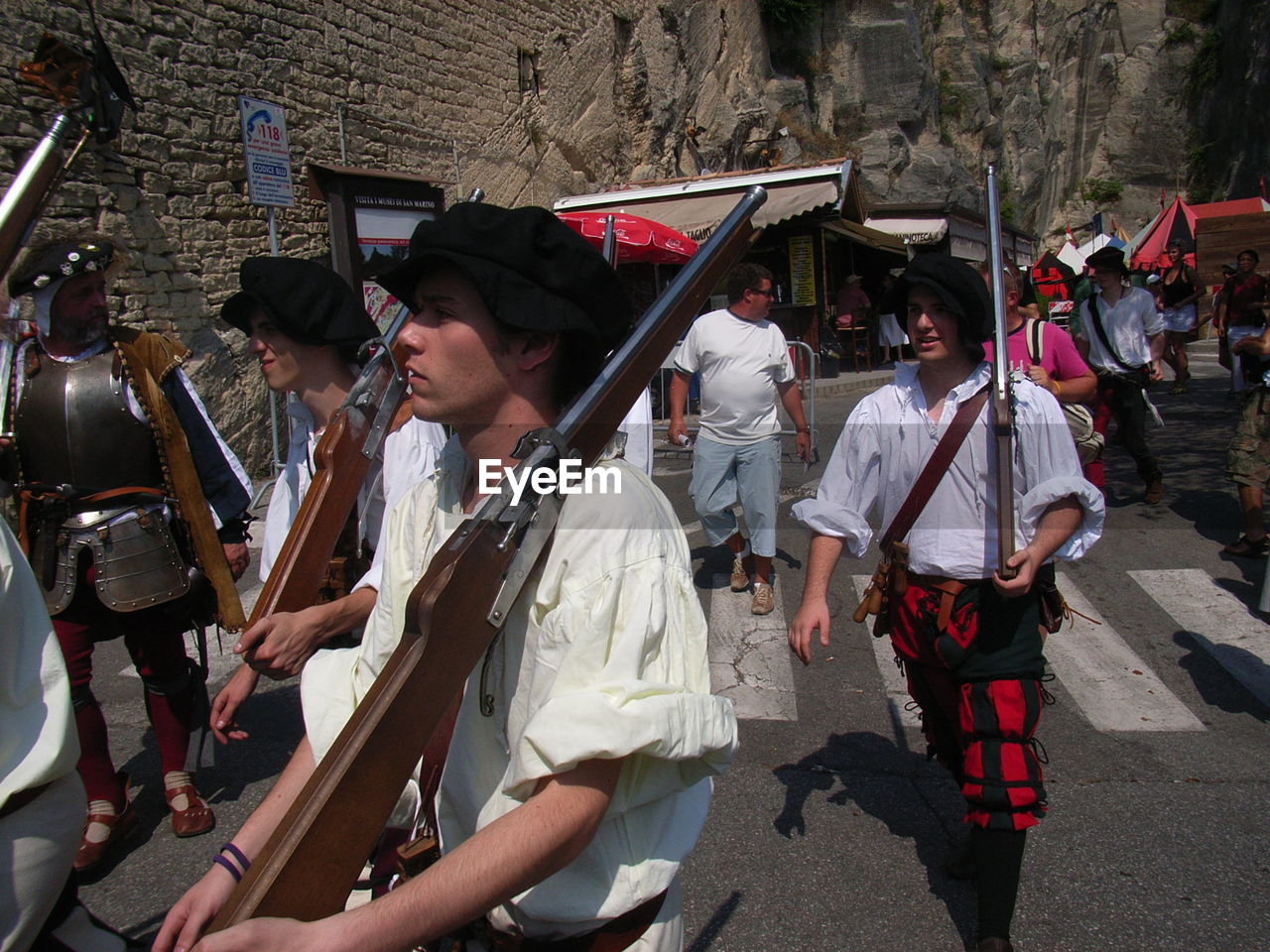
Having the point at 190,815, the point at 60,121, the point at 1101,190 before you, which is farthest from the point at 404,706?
the point at 1101,190

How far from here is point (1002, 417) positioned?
8.02 ft

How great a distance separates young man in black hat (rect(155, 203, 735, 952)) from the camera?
43.7 inches

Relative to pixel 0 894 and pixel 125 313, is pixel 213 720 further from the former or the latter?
pixel 125 313

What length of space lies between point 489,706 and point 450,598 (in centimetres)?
29

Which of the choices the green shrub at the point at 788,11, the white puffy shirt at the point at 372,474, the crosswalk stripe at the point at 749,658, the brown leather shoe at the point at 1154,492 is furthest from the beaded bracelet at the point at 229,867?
the green shrub at the point at 788,11

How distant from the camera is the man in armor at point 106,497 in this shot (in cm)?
318

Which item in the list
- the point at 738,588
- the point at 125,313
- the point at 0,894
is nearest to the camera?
the point at 0,894

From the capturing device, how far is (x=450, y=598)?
1.08 meters

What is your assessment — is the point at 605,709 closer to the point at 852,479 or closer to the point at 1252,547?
the point at 852,479

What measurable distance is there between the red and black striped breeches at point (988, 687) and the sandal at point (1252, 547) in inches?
184

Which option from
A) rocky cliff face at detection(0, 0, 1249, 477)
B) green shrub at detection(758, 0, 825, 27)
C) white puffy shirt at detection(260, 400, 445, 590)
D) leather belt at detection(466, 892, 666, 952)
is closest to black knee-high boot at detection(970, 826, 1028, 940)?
leather belt at detection(466, 892, 666, 952)

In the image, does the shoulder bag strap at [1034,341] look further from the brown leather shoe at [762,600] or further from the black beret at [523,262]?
the black beret at [523,262]

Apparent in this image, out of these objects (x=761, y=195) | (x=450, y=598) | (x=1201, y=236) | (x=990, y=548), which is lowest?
(x=990, y=548)

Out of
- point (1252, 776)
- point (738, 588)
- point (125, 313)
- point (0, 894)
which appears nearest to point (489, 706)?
point (0, 894)
